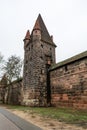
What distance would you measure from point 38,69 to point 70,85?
6704 millimetres

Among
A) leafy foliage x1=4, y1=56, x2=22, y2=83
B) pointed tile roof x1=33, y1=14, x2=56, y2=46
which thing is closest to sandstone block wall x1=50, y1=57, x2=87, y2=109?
pointed tile roof x1=33, y1=14, x2=56, y2=46

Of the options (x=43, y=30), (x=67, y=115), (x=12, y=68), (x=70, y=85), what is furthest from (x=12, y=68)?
(x=67, y=115)

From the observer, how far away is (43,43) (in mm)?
26234

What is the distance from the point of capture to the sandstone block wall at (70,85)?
16.6 metres

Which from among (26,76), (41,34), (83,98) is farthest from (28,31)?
(83,98)

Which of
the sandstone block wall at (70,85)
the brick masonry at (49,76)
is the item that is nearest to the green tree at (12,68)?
the brick masonry at (49,76)

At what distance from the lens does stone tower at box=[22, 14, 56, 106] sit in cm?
2361

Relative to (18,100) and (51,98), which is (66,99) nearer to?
(51,98)

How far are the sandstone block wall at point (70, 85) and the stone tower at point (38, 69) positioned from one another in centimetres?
149

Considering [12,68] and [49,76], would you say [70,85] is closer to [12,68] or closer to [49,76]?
[49,76]

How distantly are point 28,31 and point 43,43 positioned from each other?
187 inches

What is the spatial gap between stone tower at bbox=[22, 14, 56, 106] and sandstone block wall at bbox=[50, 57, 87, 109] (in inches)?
58.7

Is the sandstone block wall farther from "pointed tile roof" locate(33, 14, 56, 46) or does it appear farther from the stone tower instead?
"pointed tile roof" locate(33, 14, 56, 46)

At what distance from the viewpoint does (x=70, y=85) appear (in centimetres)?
1862
